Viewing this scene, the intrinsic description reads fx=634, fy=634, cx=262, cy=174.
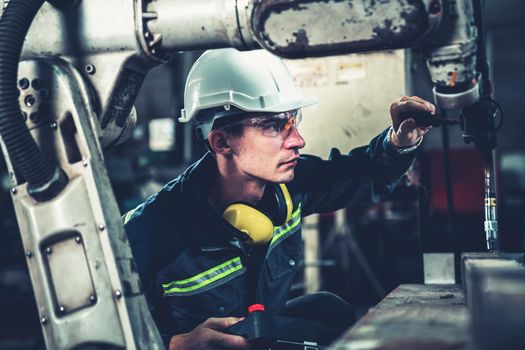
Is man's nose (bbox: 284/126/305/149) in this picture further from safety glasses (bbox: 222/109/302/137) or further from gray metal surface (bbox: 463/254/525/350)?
gray metal surface (bbox: 463/254/525/350)

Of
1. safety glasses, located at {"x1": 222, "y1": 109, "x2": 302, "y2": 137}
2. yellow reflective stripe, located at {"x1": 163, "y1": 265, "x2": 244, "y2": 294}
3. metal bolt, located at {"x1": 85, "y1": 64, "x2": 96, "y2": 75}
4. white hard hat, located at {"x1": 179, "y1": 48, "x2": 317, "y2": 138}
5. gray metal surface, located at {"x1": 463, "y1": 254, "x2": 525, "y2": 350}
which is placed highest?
metal bolt, located at {"x1": 85, "y1": 64, "x2": 96, "y2": 75}

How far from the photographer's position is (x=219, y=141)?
7.48 ft

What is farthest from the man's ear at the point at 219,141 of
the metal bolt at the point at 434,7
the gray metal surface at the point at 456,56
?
the metal bolt at the point at 434,7

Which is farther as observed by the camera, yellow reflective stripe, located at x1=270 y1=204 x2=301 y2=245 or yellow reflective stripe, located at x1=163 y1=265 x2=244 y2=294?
yellow reflective stripe, located at x1=270 y1=204 x2=301 y2=245

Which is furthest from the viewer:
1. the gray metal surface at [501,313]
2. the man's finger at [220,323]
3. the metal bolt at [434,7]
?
the man's finger at [220,323]

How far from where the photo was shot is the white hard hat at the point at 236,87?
2184mm

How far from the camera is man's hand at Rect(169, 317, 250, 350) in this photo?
5.50 feet

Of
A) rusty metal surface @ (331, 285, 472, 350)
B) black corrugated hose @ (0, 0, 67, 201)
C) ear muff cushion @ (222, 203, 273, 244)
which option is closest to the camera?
rusty metal surface @ (331, 285, 472, 350)

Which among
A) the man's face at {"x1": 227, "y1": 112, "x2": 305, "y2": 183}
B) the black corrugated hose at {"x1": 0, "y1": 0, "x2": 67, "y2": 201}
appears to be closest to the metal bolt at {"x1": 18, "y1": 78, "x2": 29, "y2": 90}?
the black corrugated hose at {"x1": 0, "y1": 0, "x2": 67, "y2": 201}

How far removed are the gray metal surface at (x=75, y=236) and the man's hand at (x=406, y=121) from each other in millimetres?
1006

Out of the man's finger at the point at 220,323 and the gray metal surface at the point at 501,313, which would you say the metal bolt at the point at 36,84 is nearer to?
the man's finger at the point at 220,323

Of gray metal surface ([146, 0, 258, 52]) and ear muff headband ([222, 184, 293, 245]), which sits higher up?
gray metal surface ([146, 0, 258, 52])

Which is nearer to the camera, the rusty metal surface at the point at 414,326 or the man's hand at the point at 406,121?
the rusty metal surface at the point at 414,326

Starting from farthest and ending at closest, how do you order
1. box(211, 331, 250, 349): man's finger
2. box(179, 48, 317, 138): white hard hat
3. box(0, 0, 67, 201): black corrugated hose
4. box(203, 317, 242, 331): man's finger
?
box(179, 48, 317, 138): white hard hat
box(203, 317, 242, 331): man's finger
box(211, 331, 250, 349): man's finger
box(0, 0, 67, 201): black corrugated hose
